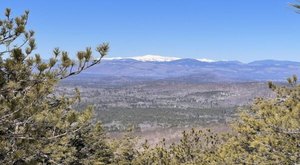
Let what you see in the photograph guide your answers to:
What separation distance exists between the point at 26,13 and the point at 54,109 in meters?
2.73

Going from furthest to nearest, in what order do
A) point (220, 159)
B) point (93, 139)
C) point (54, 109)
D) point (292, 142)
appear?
point (93, 139), point (220, 159), point (292, 142), point (54, 109)

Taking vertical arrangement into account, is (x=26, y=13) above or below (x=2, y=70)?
above

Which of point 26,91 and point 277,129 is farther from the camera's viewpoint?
point 277,129

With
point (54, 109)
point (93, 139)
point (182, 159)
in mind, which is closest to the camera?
point (54, 109)

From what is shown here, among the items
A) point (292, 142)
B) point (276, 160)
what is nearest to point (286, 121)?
point (276, 160)

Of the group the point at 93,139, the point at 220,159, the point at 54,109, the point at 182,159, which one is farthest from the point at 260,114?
the point at 182,159

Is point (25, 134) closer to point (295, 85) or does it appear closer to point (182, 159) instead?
point (295, 85)

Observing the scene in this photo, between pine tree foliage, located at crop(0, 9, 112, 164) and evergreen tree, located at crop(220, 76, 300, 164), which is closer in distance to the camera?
pine tree foliage, located at crop(0, 9, 112, 164)

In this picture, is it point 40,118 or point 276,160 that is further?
point 276,160

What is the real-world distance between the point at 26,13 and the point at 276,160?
362 inches

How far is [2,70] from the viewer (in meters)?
9.46

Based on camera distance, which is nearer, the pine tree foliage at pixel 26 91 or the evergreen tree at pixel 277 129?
the pine tree foliage at pixel 26 91

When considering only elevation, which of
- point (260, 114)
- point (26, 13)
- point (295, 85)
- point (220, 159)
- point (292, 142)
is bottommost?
point (220, 159)

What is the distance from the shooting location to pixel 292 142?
51.1 feet
